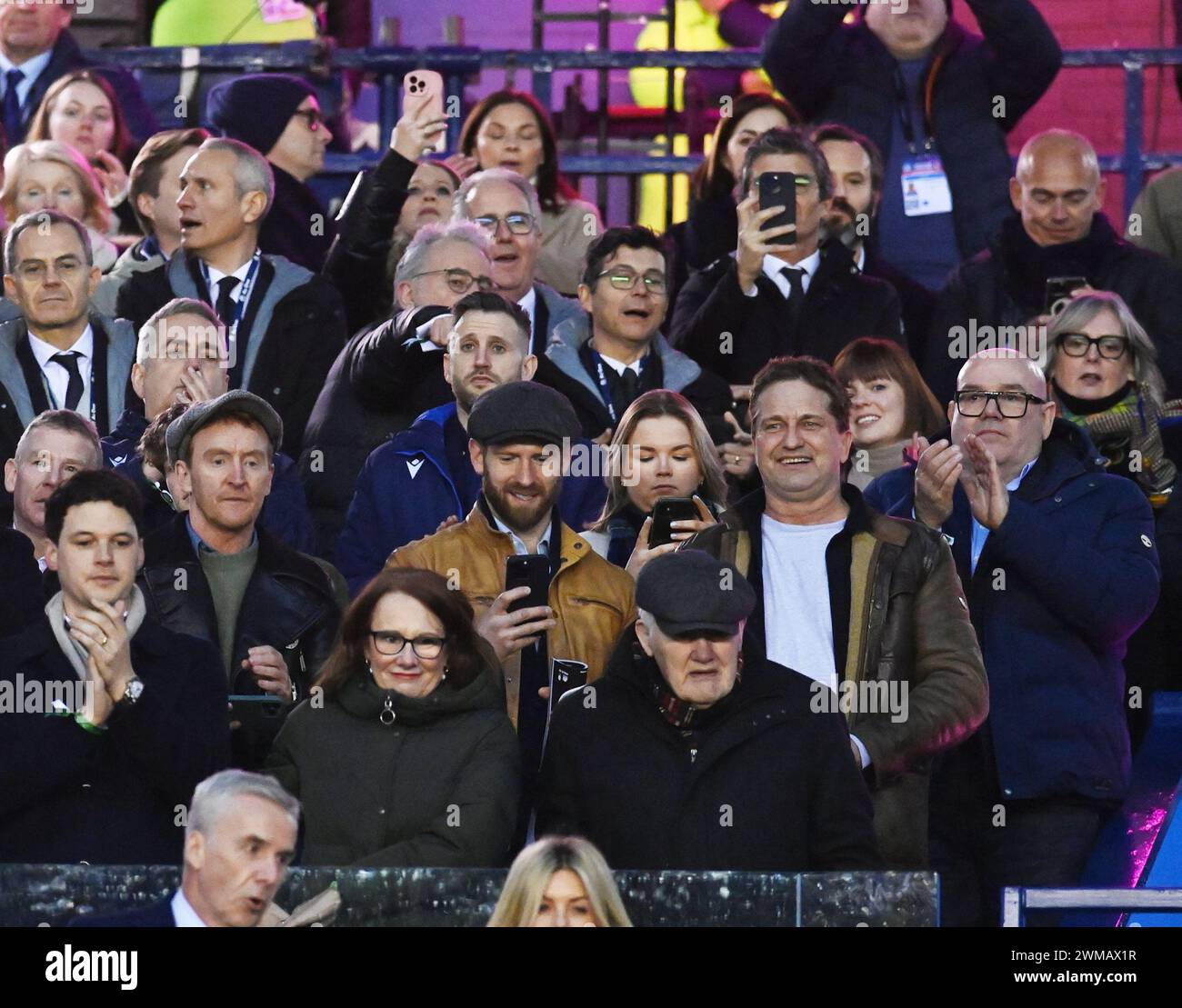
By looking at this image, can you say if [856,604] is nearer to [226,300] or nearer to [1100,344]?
[1100,344]

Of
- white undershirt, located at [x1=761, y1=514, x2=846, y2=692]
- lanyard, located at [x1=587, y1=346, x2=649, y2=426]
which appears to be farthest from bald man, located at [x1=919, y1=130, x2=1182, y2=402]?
white undershirt, located at [x1=761, y1=514, x2=846, y2=692]

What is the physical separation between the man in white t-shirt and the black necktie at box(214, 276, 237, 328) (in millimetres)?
2414

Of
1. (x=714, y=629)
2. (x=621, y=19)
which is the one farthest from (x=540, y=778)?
(x=621, y=19)

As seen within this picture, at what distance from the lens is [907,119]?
10625mm

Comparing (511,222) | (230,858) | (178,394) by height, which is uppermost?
(511,222)

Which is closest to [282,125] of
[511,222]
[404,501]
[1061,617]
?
[511,222]

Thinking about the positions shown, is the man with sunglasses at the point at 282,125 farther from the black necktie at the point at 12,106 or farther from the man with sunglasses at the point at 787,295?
the man with sunglasses at the point at 787,295

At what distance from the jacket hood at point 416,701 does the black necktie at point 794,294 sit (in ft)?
9.15

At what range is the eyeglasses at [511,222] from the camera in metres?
9.48

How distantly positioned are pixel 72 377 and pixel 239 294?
75 cm

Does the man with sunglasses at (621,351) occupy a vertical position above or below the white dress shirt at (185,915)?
above

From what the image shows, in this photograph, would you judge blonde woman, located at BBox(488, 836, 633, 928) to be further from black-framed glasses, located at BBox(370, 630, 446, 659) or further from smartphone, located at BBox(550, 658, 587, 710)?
smartphone, located at BBox(550, 658, 587, 710)

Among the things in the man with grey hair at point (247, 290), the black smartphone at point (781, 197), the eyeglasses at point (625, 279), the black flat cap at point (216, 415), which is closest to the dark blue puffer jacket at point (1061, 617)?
the eyeglasses at point (625, 279)
